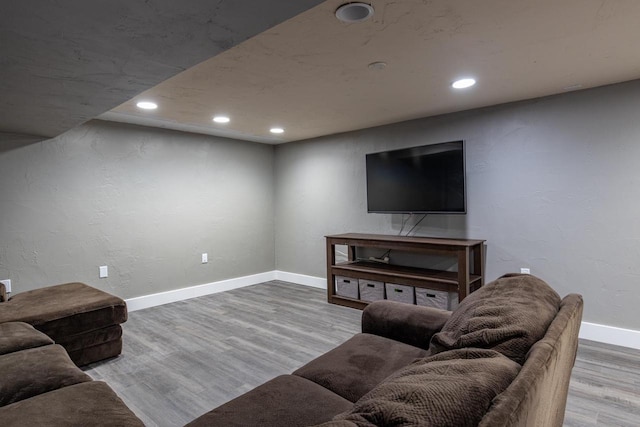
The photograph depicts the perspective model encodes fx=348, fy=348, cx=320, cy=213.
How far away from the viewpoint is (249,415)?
1.22 metres

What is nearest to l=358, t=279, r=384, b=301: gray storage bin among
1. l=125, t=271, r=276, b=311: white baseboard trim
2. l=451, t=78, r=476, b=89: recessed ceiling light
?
l=125, t=271, r=276, b=311: white baseboard trim

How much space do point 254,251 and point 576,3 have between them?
4659mm

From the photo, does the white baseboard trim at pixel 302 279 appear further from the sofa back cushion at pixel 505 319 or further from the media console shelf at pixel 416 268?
the sofa back cushion at pixel 505 319

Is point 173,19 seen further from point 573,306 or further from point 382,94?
point 382,94

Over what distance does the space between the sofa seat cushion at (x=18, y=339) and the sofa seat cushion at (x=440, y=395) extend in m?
2.01

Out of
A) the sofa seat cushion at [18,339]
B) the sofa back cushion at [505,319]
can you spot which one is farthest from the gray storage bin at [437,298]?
the sofa seat cushion at [18,339]

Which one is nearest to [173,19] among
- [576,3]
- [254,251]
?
[576,3]

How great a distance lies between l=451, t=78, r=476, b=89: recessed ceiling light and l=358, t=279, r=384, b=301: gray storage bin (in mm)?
2121

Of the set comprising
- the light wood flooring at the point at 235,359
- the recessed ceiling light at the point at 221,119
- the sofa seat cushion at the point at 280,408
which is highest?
the recessed ceiling light at the point at 221,119

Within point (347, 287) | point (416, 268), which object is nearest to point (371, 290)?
point (347, 287)

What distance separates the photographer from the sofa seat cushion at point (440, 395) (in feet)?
2.24

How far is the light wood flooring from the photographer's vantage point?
83.9 inches

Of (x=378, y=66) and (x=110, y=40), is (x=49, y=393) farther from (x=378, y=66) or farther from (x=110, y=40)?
(x=378, y=66)

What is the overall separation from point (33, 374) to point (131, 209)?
111 inches
